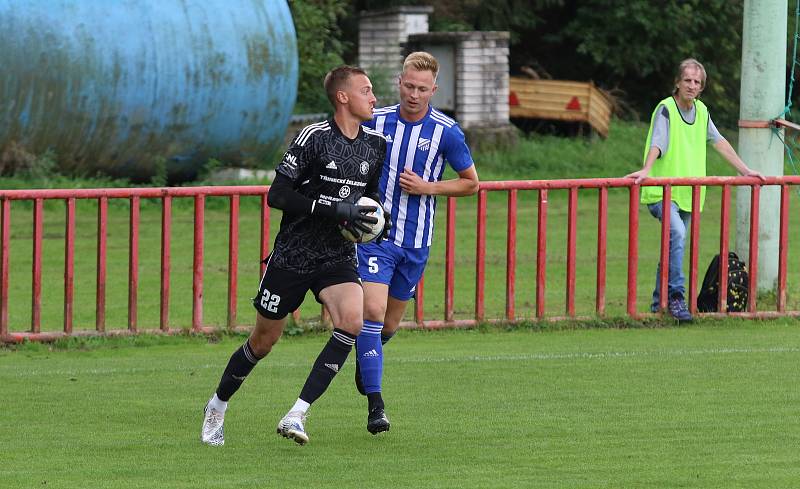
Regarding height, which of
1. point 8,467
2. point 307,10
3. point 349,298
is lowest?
point 8,467

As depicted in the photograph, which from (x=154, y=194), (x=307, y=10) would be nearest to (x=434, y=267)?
(x=154, y=194)

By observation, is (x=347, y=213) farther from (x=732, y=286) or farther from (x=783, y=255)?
(x=783, y=255)

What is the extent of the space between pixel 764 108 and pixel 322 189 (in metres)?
6.55

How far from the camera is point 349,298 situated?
7.54 m

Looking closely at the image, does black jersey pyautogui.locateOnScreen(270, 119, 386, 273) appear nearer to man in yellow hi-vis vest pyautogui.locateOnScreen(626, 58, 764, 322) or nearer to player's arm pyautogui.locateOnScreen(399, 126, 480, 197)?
player's arm pyautogui.locateOnScreen(399, 126, 480, 197)

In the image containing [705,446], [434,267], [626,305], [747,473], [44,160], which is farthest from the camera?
[44,160]

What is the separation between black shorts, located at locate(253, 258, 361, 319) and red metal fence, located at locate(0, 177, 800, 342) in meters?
3.48

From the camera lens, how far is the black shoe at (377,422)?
7656 mm

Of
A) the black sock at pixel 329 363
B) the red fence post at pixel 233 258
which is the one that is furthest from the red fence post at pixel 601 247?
the black sock at pixel 329 363

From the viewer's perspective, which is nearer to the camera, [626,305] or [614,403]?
[614,403]

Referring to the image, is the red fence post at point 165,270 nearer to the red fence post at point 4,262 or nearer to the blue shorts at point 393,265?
the red fence post at point 4,262

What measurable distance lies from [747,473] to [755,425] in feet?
3.79

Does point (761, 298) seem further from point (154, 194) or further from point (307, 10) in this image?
point (307, 10)

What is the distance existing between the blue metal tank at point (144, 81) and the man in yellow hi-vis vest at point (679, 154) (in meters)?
9.87
